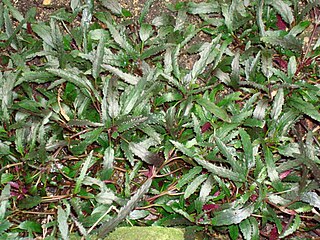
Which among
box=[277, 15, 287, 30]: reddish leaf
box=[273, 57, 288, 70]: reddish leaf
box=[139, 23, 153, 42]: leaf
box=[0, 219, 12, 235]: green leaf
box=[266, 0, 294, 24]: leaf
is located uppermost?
box=[266, 0, 294, 24]: leaf

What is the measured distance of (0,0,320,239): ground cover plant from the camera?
8.95 feet

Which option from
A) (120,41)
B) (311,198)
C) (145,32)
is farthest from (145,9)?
(311,198)

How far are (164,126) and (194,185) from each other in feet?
1.37

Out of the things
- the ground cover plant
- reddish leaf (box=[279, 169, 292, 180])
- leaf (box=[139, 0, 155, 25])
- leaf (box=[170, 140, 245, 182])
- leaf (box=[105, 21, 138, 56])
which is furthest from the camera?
leaf (box=[139, 0, 155, 25])

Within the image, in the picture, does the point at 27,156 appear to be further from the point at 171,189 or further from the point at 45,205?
the point at 171,189

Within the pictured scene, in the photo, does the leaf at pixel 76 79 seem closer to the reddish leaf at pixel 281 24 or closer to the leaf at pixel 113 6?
the leaf at pixel 113 6

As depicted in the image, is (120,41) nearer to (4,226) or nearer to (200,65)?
(200,65)

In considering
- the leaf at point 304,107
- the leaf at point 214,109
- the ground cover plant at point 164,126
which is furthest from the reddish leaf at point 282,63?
the leaf at point 214,109

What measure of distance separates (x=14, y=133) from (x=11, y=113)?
0.14m

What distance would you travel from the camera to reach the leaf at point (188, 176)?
2.78m

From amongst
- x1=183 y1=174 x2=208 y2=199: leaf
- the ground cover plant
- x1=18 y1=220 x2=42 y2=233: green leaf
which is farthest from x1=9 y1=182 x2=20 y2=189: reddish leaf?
x1=183 y1=174 x2=208 y2=199: leaf

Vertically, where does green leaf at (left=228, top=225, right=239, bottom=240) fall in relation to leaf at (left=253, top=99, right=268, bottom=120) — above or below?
below

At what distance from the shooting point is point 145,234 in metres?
2.55

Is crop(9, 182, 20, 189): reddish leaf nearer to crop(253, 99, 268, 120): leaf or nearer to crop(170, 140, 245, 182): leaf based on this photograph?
crop(170, 140, 245, 182): leaf
